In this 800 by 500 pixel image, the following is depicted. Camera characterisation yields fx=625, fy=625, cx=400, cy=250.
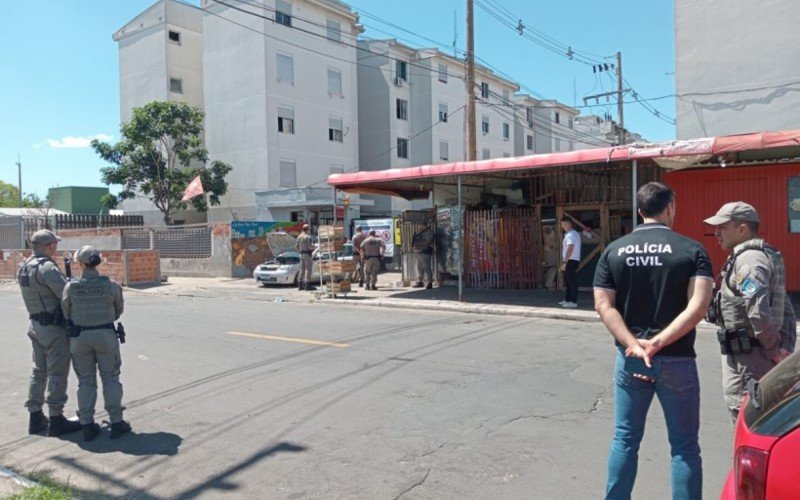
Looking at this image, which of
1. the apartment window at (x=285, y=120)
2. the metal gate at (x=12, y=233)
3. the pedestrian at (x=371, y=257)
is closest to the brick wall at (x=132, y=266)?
the metal gate at (x=12, y=233)

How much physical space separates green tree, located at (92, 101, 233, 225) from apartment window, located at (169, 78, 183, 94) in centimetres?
501

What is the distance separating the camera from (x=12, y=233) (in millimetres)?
29594

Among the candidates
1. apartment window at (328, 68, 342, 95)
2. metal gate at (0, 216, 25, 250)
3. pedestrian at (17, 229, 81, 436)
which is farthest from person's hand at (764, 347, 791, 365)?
apartment window at (328, 68, 342, 95)

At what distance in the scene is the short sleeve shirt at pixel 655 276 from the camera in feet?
10.7

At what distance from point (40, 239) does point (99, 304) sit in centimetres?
89

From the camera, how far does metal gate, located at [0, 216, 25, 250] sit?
2912 cm

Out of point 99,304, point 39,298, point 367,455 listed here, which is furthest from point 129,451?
point 367,455

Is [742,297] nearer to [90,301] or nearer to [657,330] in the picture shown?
[657,330]

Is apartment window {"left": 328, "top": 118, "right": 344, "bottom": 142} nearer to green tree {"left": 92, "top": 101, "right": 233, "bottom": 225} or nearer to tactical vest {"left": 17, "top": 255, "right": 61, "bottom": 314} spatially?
green tree {"left": 92, "top": 101, "right": 233, "bottom": 225}

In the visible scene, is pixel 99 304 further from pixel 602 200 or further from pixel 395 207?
pixel 395 207

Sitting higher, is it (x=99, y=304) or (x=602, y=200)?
(x=602, y=200)

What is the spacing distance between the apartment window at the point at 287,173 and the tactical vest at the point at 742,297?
33.5 m

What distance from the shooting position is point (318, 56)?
124 ft

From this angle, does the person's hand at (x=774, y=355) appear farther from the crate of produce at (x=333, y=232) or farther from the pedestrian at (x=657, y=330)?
the crate of produce at (x=333, y=232)
